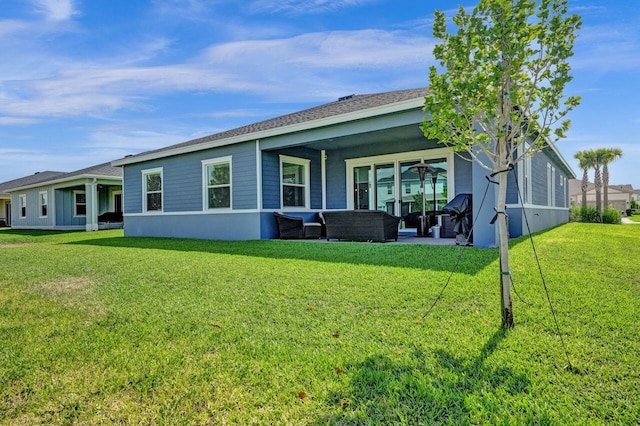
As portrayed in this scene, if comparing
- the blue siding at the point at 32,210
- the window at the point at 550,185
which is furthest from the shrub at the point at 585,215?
the blue siding at the point at 32,210

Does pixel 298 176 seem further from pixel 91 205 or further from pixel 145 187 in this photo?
pixel 91 205

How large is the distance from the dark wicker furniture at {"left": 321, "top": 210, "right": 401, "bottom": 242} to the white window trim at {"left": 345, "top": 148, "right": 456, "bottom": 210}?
252 cm

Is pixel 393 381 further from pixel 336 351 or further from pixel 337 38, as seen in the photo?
pixel 337 38

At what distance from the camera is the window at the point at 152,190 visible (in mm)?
12477

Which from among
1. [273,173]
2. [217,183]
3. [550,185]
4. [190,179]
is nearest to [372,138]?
[273,173]

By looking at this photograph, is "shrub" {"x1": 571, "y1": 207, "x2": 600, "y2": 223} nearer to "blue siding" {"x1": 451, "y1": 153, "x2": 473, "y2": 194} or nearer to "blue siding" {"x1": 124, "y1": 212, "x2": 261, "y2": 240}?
"blue siding" {"x1": 451, "y1": 153, "x2": 473, "y2": 194}

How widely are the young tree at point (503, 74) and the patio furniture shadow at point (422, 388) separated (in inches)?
31.5

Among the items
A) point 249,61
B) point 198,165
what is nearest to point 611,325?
point 198,165

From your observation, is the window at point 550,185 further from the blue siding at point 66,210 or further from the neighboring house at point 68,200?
the blue siding at point 66,210

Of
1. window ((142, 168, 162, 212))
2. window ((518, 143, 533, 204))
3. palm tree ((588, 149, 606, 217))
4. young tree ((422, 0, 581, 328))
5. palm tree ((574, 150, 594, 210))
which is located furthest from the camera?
palm tree ((574, 150, 594, 210))

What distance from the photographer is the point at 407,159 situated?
10438 mm

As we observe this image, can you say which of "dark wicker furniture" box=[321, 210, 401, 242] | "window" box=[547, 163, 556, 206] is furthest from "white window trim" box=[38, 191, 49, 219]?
"window" box=[547, 163, 556, 206]

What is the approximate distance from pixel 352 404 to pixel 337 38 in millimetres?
10107

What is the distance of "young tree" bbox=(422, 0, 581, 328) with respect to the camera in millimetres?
2416
